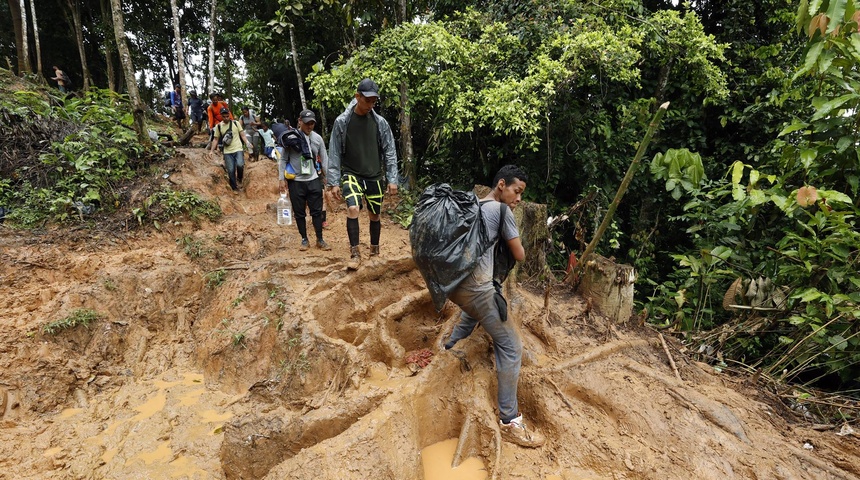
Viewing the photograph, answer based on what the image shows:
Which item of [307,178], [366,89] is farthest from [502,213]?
[307,178]

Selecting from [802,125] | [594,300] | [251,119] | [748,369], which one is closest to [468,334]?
[594,300]

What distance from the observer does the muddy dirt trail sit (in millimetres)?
2936

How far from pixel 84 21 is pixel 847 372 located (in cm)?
2679

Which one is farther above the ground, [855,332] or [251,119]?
[251,119]

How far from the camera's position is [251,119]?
1159cm

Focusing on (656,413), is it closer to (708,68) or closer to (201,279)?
(201,279)

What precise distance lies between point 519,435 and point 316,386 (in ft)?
6.04

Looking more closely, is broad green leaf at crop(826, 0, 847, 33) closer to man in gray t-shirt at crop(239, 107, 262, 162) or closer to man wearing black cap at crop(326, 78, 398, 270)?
man wearing black cap at crop(326, 78, 398, 270)

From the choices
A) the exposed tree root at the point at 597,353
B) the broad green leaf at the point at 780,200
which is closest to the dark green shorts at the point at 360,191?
the exposed tree root at the point at 597,353

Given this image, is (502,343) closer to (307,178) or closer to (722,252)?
(722,252)

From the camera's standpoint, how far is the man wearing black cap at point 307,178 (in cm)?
523

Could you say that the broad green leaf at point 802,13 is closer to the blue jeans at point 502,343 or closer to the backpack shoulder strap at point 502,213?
the backpack shoulder strap at point 502,213

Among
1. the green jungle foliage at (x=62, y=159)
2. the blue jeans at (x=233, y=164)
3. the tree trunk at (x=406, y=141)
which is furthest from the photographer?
the blue jeans at (x=233, y=164)

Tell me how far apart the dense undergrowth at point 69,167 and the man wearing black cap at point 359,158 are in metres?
3.03
